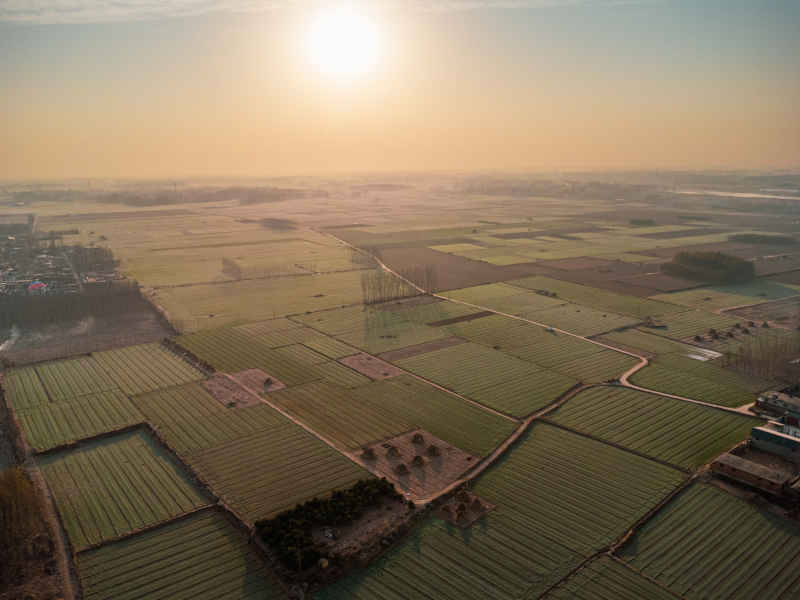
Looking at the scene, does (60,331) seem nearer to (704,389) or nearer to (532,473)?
Answer: (532,473)

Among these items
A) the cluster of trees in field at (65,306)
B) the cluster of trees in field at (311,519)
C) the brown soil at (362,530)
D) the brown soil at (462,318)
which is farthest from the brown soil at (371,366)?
the cluster of trees in field at (65,306)

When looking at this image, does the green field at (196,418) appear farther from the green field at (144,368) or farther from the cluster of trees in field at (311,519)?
the cluster of trees in field at (311,519)

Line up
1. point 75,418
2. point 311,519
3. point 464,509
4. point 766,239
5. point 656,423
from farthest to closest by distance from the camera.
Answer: point 766,239, point 75,418, point 656,423, point 464,509, point 311,519

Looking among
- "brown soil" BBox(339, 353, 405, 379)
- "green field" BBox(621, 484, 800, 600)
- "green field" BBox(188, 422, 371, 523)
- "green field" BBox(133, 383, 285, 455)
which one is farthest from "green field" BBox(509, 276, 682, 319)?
"green field" BBox(133, 383, 285, 455)

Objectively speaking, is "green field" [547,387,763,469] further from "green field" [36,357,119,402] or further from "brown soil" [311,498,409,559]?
"green field" [36,357,119,402]

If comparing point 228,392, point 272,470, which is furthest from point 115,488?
point 228,392

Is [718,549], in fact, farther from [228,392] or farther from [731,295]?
[731,295]

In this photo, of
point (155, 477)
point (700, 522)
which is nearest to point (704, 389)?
point (700, 522)
